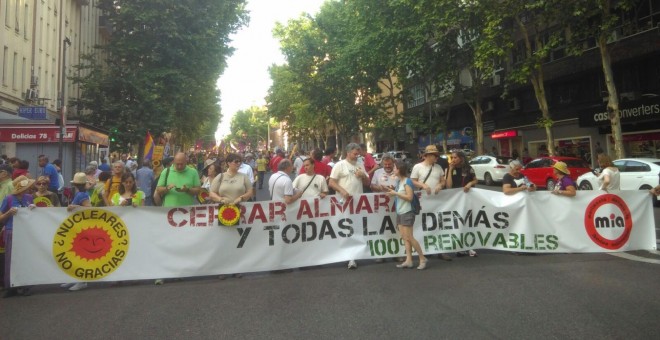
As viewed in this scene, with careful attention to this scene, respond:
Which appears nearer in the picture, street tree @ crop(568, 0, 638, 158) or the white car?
the white car

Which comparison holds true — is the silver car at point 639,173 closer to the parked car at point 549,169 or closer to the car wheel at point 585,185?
the car wheel at point 585,185

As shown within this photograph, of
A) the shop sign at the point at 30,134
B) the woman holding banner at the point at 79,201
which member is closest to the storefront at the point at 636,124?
the woman holding banner at the point at 79,201

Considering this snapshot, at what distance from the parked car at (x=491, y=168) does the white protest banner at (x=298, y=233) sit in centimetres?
1573

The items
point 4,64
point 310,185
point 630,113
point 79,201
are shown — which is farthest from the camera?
point 4,64

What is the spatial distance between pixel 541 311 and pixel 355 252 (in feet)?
10.0

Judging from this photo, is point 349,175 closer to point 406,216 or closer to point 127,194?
point 406,216

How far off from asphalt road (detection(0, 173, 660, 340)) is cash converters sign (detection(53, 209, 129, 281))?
0.29 m

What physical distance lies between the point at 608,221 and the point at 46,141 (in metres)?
19.2

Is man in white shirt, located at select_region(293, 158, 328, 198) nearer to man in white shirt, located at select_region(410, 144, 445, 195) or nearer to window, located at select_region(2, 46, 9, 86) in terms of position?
man in white shirt, located at select_region(410, 144, 445, 195)

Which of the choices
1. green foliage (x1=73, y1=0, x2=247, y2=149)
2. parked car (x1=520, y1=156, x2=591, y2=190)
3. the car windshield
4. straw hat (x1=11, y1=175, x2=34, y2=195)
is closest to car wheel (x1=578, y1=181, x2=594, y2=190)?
parked car (x1=520, y1=156, x2=591, y2=190)

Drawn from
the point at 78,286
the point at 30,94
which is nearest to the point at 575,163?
the point at 78,286

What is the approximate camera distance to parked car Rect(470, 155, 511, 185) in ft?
77.2

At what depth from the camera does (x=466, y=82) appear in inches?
1586

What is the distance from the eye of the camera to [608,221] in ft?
26.0
